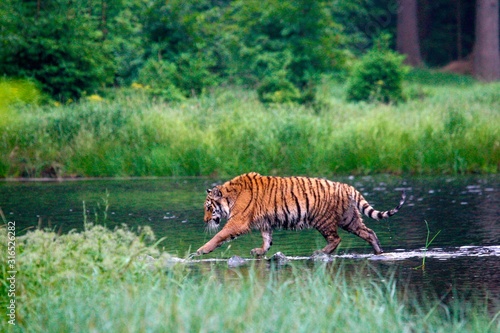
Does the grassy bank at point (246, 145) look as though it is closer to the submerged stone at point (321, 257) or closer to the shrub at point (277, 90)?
the shrub at point (277, 90)

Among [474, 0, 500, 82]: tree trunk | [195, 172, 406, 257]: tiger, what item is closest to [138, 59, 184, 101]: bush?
[195, 172, 406, 257]: tiger

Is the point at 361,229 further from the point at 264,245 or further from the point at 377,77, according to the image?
the point at 377,77

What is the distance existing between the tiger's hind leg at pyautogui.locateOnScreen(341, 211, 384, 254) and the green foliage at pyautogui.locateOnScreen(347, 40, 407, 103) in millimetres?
19698

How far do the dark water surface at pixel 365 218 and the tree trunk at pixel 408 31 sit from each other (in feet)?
91.1

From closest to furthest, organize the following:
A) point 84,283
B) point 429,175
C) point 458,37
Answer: point 84,283 → point 429,175 → point 458,37

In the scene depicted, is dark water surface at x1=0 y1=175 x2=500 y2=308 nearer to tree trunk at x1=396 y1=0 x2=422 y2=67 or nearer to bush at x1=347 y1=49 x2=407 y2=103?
bush at x1=347 y1=49 x2=407 y2=103

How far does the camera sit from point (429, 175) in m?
18.1

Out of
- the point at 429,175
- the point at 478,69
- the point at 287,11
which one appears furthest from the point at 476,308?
the point at 478,69

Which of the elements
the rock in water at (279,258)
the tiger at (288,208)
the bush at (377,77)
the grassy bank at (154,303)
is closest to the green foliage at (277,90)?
the bush at (377,77)

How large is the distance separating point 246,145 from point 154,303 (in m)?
12.9

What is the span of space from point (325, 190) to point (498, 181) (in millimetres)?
7544

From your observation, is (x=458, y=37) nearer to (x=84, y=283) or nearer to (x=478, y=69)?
(x=478, y=69)

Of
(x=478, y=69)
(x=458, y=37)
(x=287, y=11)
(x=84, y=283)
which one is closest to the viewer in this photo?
(x=84, y=283)

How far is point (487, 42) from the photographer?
41625 mm
